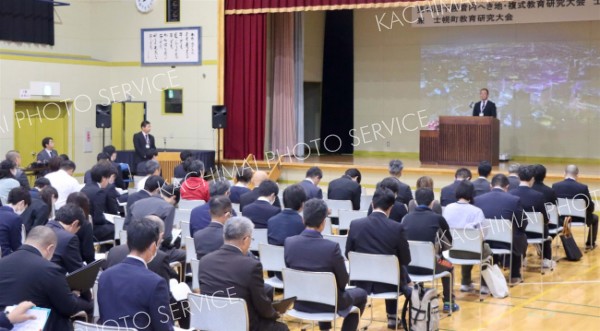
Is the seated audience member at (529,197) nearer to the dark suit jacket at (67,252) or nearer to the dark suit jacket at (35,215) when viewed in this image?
the dark suit jacket at (35,215)

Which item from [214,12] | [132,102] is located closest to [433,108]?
[214,12]

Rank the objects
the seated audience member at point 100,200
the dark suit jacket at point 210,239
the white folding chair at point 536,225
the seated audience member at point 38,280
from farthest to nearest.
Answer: the white folding chair at point 536,225 → the seated audience member at point 100,200 → the dark suit jacket at point 210,239 → the seated audience member at point 38,280

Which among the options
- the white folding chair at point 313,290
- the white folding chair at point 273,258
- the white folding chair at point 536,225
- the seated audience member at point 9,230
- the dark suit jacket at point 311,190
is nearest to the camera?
the white folding chair at point 313,290

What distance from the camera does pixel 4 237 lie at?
6723 millimetres

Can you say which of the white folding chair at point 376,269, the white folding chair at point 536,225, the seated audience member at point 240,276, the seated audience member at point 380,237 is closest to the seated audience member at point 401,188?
the white folding chair at point 536,225

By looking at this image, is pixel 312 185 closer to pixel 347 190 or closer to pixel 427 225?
pixel 347 190

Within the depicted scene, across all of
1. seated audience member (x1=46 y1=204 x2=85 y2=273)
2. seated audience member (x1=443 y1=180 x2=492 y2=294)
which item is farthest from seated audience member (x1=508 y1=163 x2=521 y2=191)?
seated audience member (x1=46 y1=204 x2=85 y2=273)

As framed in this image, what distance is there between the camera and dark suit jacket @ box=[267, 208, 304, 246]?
721 cm

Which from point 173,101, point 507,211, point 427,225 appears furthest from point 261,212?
point 173,101

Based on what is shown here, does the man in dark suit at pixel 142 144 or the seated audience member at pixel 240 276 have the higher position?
the man in dark suit at pixel 142 144

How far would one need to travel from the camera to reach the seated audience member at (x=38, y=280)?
460cm

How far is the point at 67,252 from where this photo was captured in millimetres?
5559

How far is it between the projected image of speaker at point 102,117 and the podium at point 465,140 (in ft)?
20.3

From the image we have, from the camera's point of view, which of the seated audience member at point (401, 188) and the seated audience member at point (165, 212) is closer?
the seated audience member at point (165, 212)
